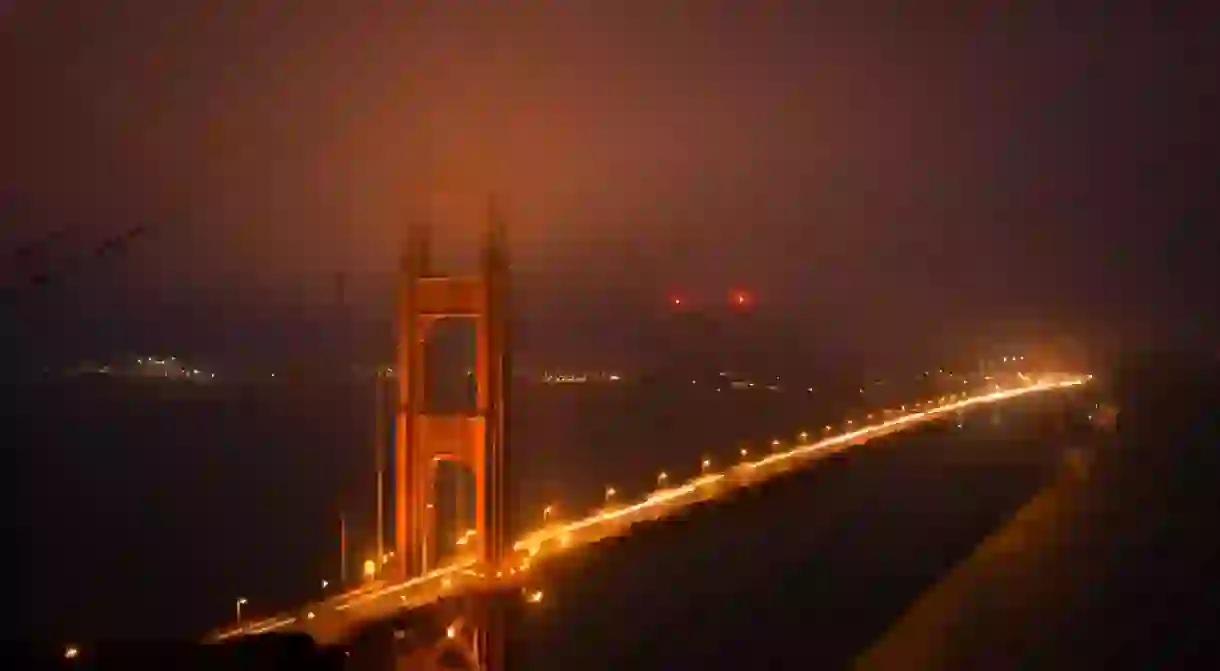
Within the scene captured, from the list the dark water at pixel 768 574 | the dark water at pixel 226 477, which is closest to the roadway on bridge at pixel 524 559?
the dark water at pixel 768 574

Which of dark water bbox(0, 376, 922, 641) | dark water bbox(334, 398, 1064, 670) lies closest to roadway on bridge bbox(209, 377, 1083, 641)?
dark water bbox(334, 398, 1064, 670)

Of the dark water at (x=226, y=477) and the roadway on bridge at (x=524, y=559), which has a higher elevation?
the roadway on bridge at (x=524, y=559)

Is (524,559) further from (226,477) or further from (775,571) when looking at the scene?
(226,477)

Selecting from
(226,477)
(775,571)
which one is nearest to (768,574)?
(775,571)

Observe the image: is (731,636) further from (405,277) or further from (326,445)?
(326,445)

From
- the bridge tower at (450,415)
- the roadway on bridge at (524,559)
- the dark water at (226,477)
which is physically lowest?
the dark water at (226,477)

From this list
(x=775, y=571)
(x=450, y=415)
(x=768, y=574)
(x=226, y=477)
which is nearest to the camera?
(x=450, y=415)

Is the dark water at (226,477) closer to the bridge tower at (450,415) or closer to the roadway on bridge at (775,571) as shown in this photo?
the roadway on bridge at (775,571)
